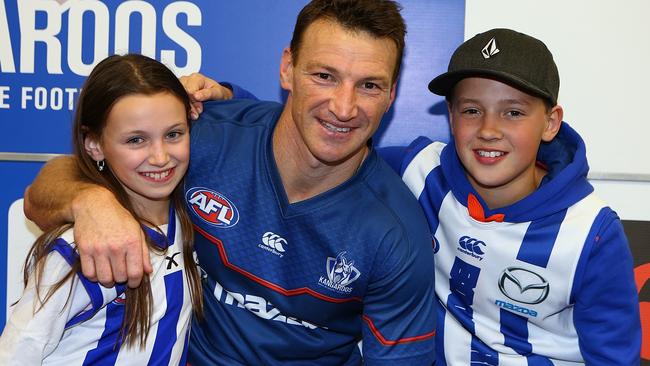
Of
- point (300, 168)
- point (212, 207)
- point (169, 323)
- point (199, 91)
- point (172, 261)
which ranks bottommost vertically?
point (169, 323)

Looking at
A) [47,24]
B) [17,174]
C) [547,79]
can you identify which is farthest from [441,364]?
[47,24]

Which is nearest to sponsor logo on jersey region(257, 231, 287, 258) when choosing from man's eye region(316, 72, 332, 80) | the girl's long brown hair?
the girl's long brown hair

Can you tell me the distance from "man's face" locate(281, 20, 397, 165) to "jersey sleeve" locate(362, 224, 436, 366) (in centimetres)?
23

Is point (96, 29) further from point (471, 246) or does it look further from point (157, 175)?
point (471, 246)

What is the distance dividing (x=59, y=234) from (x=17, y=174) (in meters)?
0.65

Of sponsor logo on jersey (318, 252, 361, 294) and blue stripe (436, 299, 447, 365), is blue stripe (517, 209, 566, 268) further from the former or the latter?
sponsor logo on jersey (318, 252, 361, 294)

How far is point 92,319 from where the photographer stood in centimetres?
125

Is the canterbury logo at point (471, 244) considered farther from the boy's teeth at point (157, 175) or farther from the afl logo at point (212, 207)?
the boy's teeth at point (157, 175)

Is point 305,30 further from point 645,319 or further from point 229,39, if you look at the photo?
point 645,319

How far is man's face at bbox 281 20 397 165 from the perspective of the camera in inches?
50.8

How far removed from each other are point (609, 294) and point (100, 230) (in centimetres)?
101

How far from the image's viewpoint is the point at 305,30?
136cm

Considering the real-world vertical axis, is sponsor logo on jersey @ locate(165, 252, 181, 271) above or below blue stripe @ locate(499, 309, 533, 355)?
above

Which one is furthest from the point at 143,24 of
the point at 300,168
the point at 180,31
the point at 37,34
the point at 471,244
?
the point at 471,244
